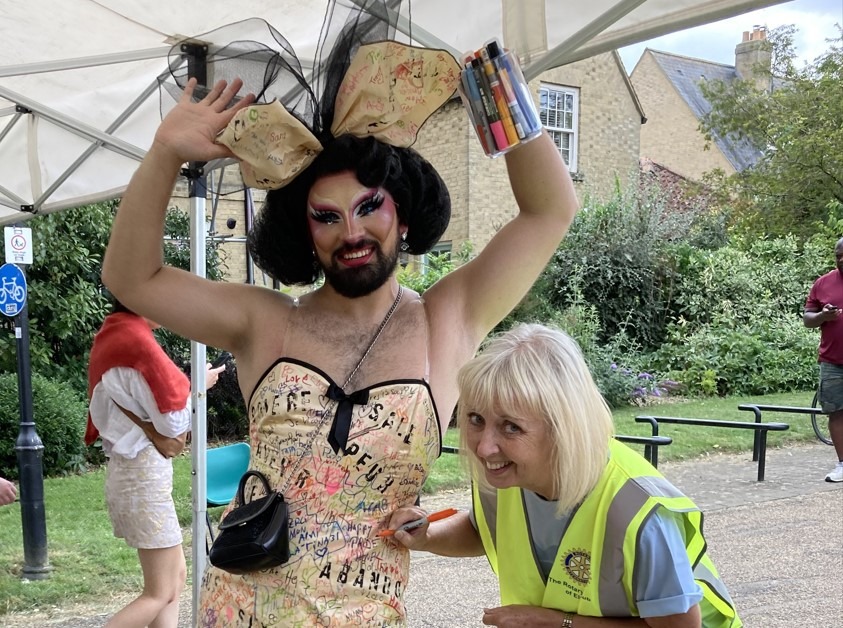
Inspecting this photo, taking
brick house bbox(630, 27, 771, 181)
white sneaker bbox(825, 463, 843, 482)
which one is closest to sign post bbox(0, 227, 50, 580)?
white sneaker bbox(825, 463, 843, 482)

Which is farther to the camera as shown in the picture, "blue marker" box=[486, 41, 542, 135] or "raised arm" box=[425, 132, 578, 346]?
"raised arm" box=[425, 132, 578, 346]

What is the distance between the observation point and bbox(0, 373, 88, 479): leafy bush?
7910 mm

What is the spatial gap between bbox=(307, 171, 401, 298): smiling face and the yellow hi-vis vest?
0.58 metres

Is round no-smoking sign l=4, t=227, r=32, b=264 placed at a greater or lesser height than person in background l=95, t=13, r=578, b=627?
greater

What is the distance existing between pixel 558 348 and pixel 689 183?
944 inches

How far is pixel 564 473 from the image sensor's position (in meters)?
1.62

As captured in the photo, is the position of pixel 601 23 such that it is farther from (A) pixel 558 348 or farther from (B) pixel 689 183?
(B) pixel 689 183

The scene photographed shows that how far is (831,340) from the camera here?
7000 mm

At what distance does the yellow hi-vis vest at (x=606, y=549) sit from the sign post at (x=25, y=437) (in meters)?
4.49

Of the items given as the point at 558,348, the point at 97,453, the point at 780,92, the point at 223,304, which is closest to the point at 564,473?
the point at 558,348

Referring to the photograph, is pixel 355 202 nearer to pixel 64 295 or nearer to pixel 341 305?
pixel 341 305

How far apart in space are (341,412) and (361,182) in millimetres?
491

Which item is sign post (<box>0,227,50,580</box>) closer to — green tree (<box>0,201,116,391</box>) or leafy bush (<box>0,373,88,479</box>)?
leafy bush (<box>0,373,88,479</box>)

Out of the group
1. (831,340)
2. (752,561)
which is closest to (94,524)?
(752,561)
